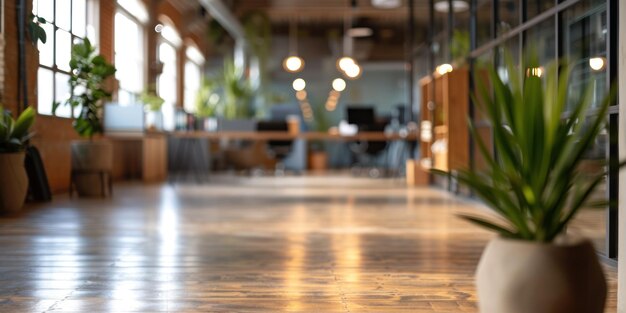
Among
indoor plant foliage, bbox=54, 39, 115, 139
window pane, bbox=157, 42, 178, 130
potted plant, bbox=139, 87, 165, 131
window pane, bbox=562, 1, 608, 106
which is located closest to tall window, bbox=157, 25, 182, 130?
window pane, bbox=157, 42, 178, 130

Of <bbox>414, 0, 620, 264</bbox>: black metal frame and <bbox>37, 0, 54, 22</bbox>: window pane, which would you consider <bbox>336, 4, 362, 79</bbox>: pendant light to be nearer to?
<bbox>414, 0, 620, 264</bbox>: black metal frame

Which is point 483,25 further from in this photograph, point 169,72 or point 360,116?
point 169,72

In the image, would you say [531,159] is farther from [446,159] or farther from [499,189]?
[446,159]

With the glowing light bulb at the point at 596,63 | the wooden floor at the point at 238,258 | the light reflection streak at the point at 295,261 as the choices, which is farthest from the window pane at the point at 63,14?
the glowing light bulb at the point at 596,63

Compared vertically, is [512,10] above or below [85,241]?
above

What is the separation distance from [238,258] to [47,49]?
10.2ft

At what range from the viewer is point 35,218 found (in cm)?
540

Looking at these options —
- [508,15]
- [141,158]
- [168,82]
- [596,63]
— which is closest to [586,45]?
[596,63]

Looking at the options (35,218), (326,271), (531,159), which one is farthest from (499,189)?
(35,218)

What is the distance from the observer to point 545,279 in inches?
66.6

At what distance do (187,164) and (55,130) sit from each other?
6.16m

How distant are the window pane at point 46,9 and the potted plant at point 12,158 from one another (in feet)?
2.24

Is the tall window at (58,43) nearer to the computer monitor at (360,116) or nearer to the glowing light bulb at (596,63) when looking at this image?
the glowing light bulb at (596,63)

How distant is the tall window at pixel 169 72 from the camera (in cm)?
1328
